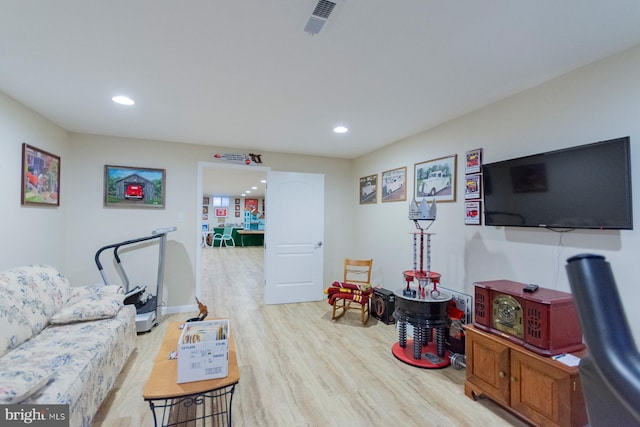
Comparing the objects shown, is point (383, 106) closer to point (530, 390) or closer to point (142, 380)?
point (530, 390)

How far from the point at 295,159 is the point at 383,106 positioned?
2247 mm

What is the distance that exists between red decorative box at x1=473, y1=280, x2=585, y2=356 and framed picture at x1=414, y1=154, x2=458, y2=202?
119 cm

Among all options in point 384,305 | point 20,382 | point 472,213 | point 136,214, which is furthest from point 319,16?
point 136,214

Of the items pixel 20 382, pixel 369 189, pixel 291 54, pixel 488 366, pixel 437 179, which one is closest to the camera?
pixel 20 382

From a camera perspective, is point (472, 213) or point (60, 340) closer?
point (60, 340)

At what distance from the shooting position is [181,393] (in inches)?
59.5

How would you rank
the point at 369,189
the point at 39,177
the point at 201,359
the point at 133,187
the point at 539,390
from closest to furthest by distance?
the point at 201,359, the point at 539,390, the point at 39,177, the point at 133,187, the point at 369,189

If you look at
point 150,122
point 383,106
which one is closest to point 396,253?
point 383,106

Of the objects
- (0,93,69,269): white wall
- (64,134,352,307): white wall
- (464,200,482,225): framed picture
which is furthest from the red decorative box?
(0,93,69,269): white wall

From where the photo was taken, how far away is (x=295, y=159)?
4.77 metres

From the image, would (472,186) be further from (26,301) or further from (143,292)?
(143,292)

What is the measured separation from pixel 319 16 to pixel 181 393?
207 cm

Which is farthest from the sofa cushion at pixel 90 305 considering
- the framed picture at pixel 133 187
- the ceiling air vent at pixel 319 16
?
the ceiling air vent at pixel 319 16

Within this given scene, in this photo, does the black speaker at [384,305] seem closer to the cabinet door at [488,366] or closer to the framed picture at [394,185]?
the framed picture at [394,185]
